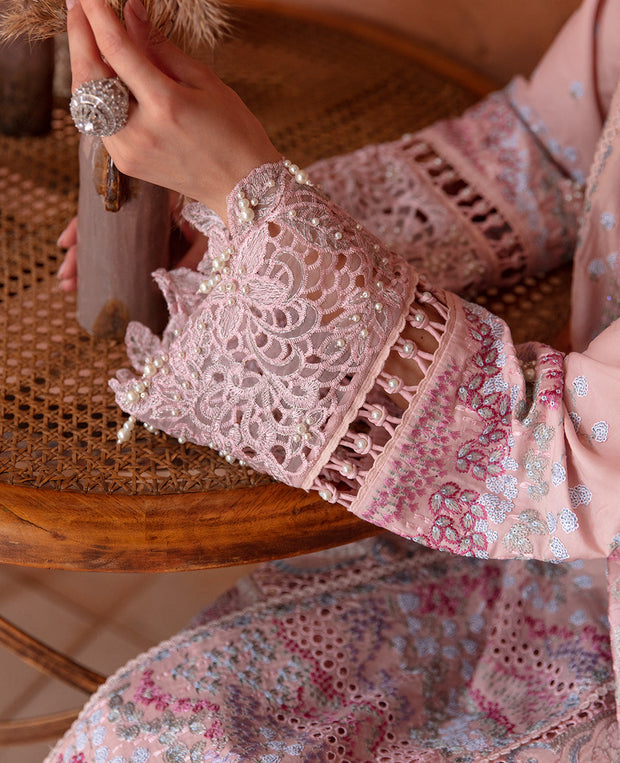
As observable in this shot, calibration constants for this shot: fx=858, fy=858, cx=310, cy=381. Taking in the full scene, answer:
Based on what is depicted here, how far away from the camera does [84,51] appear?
470 millimetres

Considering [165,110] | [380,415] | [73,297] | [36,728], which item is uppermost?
[165,110]

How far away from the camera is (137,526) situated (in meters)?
0.52

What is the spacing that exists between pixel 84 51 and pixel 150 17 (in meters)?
0.06

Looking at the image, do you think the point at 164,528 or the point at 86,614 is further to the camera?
the point at 86,614

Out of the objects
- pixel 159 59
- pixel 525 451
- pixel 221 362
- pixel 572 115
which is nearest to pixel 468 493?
pixel 525 451

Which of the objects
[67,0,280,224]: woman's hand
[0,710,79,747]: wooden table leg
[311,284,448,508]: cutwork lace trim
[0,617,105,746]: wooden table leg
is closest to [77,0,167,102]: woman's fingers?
[67,0,280,224]: woman's hand

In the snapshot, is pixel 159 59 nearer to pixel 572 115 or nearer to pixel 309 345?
pixel 309 345

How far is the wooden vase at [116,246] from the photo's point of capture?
0.58 meters

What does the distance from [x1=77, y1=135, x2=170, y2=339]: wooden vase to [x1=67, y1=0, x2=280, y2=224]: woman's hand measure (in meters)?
0.08

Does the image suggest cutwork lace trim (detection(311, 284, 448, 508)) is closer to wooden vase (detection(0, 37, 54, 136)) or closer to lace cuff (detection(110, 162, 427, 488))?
lace cuff (detection(110, 162, 427, 488))

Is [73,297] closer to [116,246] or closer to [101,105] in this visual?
[116,246]

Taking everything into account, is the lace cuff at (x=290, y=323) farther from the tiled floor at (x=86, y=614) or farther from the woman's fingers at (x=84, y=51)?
the tiled floor at (x=86, y=614)

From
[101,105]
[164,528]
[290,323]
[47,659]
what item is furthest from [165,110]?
[47,659]

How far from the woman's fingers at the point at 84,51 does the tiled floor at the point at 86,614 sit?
2.63 feet
